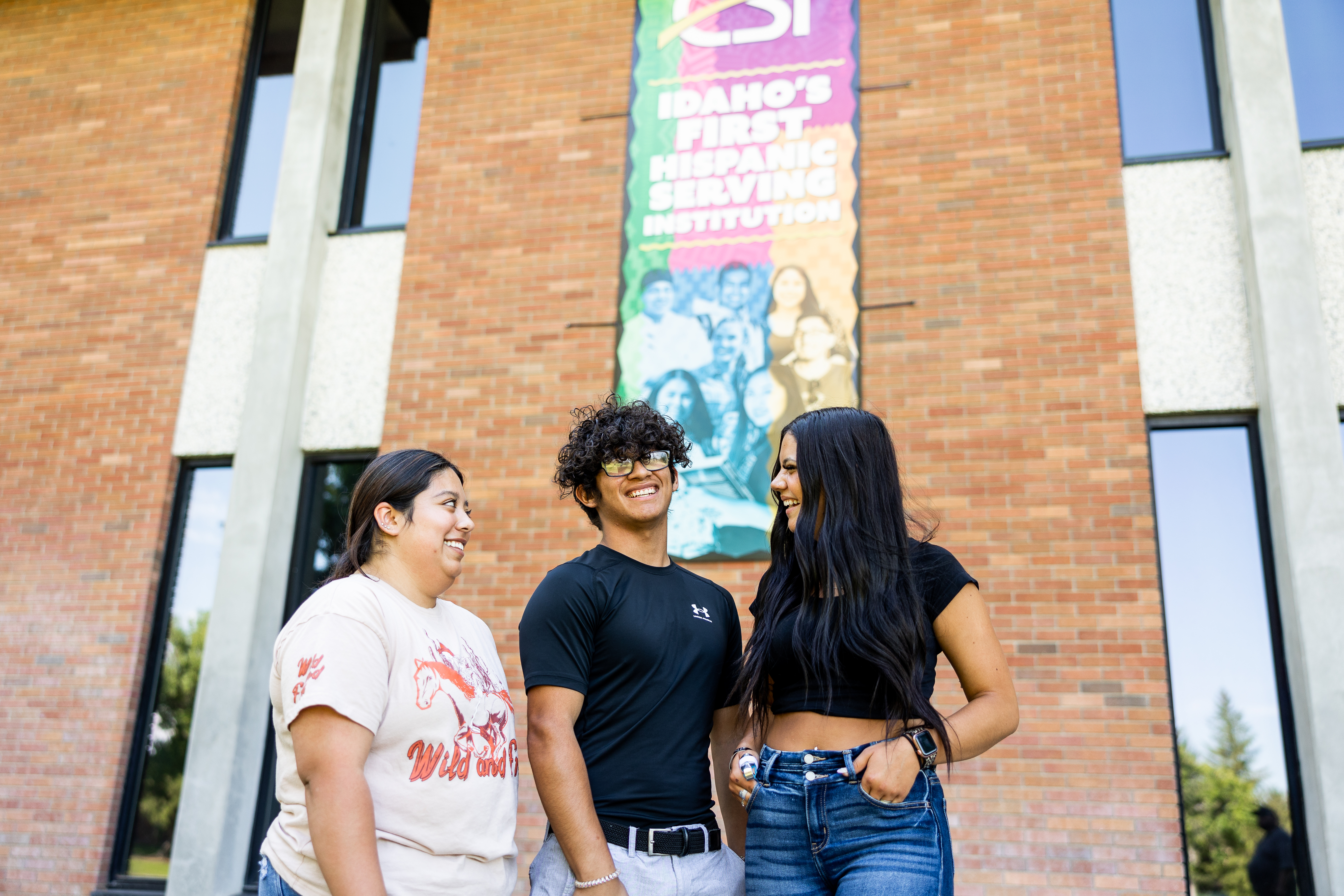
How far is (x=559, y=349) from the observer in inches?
252

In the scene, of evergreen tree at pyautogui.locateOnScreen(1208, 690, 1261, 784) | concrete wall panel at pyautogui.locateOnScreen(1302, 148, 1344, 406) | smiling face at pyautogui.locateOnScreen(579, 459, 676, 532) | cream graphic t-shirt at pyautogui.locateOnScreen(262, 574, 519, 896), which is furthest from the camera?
concrete wall panel at pyautogui.locateOnScreen(1302, 148, 1344, 406)

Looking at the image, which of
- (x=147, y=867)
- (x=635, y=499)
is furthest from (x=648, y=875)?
(x=147, y=867)

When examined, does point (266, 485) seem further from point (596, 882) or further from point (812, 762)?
point (812, 762)

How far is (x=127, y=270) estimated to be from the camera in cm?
717

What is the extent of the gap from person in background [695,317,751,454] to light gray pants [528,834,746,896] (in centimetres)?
354

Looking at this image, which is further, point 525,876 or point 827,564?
point 525,876

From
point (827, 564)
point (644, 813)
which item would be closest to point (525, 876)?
point (644, 813)

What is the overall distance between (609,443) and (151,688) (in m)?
5.03

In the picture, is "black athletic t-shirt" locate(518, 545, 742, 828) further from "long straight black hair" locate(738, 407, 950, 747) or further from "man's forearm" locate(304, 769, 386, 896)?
"man's forearm" locate(304, 769, 386, 896)

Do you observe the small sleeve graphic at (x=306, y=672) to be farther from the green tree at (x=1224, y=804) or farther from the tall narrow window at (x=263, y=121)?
the tall narrow window at (x=263, y=121)

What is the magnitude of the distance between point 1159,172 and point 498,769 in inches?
213

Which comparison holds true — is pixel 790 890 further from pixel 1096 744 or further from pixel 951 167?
pixel 951 167

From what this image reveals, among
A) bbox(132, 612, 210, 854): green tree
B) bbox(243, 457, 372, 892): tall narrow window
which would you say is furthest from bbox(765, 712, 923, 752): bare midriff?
bbox(132, 612, 210, 854): green tree

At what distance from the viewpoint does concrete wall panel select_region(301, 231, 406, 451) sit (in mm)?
6648
